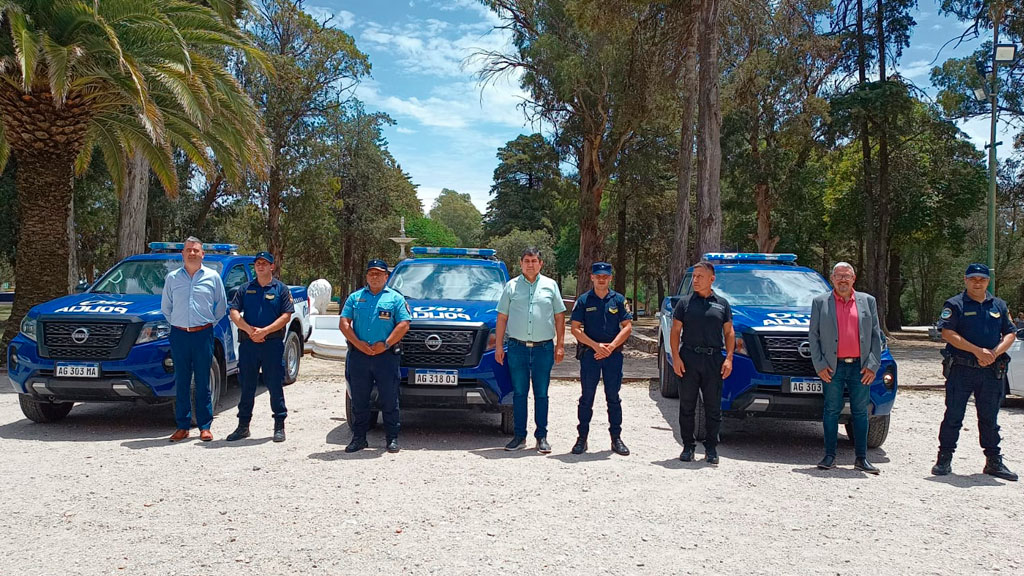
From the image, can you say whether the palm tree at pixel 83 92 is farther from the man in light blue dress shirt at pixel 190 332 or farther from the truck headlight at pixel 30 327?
the man in light blue dress shirt at pixel 190 332

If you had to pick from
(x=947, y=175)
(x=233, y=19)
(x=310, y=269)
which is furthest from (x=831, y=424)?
(x=310, y=269)

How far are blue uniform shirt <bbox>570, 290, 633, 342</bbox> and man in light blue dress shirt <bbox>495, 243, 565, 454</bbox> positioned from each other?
22 centimetres

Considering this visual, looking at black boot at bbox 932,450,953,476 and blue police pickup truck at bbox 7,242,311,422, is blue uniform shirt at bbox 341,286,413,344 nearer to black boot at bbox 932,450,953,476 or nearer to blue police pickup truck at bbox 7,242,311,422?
blue police pickup truck at bbox 7,242,311,422

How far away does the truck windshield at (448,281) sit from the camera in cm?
876

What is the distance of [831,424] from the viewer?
6691 millimetres

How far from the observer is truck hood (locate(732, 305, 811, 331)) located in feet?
23.9

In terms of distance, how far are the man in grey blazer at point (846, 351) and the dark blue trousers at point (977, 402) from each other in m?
0.65

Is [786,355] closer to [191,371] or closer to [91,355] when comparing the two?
[191,371]

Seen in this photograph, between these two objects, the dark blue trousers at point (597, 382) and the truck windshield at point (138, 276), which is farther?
the truck windshield at point (138, 276)

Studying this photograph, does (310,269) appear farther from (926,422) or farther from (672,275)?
(926,422)

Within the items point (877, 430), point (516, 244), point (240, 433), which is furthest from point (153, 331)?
point (516, 244)

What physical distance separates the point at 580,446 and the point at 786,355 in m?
2.14

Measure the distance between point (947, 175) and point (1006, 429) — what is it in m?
24.3

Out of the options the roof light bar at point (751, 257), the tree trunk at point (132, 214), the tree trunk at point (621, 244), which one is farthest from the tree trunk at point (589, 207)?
the roof light bar at point (751, 257)
